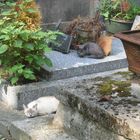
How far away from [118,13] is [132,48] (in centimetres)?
422

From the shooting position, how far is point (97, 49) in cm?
602

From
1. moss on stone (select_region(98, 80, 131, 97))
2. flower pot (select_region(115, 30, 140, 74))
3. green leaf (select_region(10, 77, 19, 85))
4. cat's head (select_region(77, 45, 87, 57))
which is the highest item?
flower pot (select_region(115, 30, 140, 74))

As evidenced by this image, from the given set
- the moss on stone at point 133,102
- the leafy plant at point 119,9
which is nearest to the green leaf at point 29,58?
the moss on stone at point 133,102

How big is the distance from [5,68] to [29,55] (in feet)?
1.15

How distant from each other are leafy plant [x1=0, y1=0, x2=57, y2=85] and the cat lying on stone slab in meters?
0.82

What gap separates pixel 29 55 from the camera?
524 cm

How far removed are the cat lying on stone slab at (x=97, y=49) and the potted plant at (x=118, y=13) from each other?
130 cm

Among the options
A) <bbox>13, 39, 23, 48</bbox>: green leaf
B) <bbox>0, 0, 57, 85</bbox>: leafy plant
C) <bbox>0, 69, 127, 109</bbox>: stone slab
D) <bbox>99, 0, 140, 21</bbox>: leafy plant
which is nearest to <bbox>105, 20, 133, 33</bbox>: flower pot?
<bbox>99, 0, 140, 21</bbox>: leafy plant

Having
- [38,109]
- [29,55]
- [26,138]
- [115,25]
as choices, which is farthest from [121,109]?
[115,25]

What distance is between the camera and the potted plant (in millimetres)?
7398

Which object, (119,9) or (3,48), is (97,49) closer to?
(3,48)

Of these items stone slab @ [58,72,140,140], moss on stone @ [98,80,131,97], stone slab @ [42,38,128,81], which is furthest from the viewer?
stone slab @ [42,38,128,81]

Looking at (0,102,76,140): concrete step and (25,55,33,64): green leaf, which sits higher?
(25,55,33,64): green leaf

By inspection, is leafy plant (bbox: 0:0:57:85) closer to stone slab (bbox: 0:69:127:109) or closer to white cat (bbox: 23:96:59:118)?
stone slab (bbox: 0:69:127:109)
